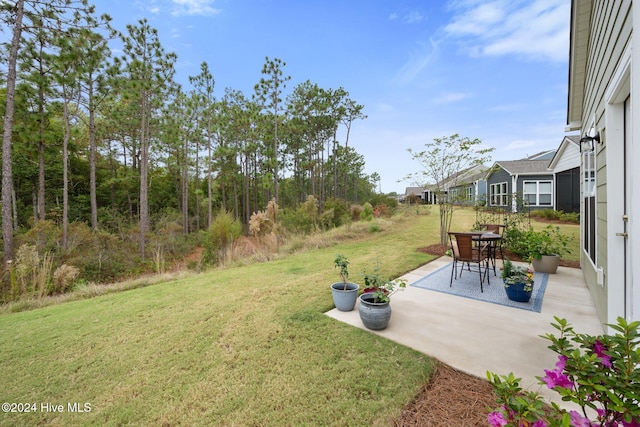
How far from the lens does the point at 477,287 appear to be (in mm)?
3961

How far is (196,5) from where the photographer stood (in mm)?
6383

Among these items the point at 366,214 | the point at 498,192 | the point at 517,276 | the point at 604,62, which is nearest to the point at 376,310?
the point at 517,276

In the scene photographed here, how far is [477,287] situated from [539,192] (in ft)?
44.1

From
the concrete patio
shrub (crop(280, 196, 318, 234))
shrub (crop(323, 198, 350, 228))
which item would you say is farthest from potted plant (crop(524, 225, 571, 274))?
shrub (crop(323, 198, 350, 228))

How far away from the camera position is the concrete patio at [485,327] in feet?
6.88

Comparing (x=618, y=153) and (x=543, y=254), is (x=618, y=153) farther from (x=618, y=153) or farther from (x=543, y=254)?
(x=543, y=254)

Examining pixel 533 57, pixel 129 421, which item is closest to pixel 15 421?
pixel 129 421

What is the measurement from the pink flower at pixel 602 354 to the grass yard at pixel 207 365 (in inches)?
47.1

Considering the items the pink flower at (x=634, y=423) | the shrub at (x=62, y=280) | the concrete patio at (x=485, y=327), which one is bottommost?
the shrub at (x=62, y=280)

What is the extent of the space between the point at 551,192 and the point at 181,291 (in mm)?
17103

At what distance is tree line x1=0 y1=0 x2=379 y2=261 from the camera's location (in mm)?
7672

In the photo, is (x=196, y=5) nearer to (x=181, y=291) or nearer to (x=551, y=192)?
(x=181, y=291)

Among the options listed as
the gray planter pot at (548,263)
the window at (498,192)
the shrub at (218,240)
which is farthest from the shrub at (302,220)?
the window at (498,192)

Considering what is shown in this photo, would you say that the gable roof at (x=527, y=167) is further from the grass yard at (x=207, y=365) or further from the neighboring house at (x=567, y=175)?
the grass yard at (x=207, y=365)
